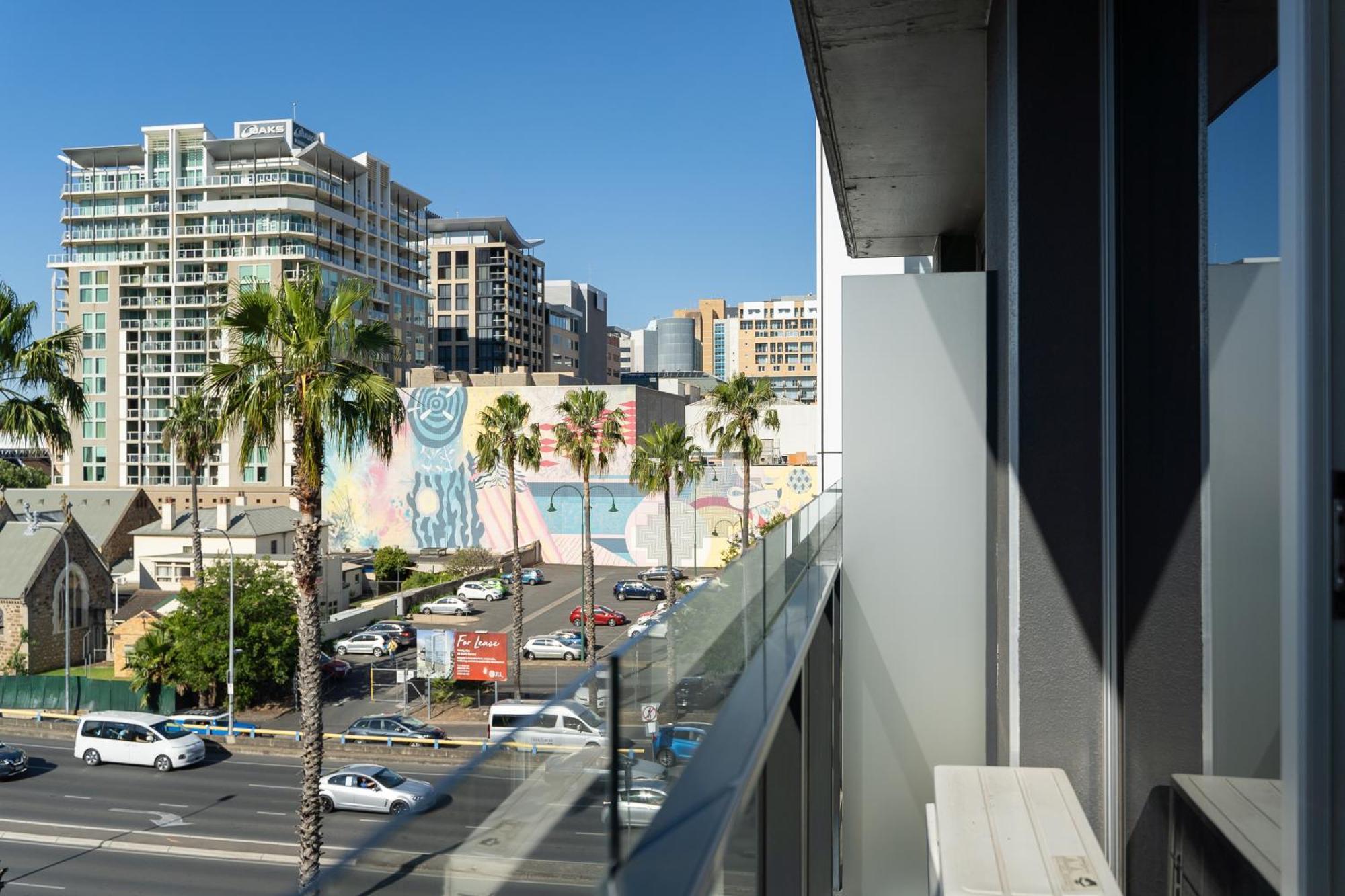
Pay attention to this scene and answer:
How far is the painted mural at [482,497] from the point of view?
160ft

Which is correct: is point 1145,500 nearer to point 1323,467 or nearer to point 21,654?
point 1323,467

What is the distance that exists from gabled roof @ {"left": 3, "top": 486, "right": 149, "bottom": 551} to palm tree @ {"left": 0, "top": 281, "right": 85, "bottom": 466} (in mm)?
45012

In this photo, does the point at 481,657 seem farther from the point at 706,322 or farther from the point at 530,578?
the point at 706,322

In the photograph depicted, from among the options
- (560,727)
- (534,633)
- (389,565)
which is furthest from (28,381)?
(389,565)

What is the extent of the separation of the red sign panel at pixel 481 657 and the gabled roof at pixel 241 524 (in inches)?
743

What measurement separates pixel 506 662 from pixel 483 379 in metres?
30.1

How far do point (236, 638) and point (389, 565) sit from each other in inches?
723

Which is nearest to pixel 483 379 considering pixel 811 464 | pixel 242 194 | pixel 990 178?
pixel 811 464

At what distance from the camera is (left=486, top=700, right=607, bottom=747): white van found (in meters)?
1.56

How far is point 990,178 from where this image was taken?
16.2ft

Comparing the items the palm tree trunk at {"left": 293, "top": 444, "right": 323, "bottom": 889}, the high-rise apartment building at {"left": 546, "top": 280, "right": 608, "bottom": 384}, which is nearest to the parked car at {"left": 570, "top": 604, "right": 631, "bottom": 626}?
the palm tree trunk at {"left": 293, "top": 444, "right": 323, "bottom": 889}

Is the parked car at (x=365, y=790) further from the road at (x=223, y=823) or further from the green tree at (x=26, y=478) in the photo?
the green tree at (x=26, y=478)

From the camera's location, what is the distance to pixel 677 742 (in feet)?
7.81

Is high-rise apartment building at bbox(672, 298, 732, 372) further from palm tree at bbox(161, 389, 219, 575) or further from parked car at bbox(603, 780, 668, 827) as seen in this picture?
parked car at bbox(603, 780, 668, 827)
